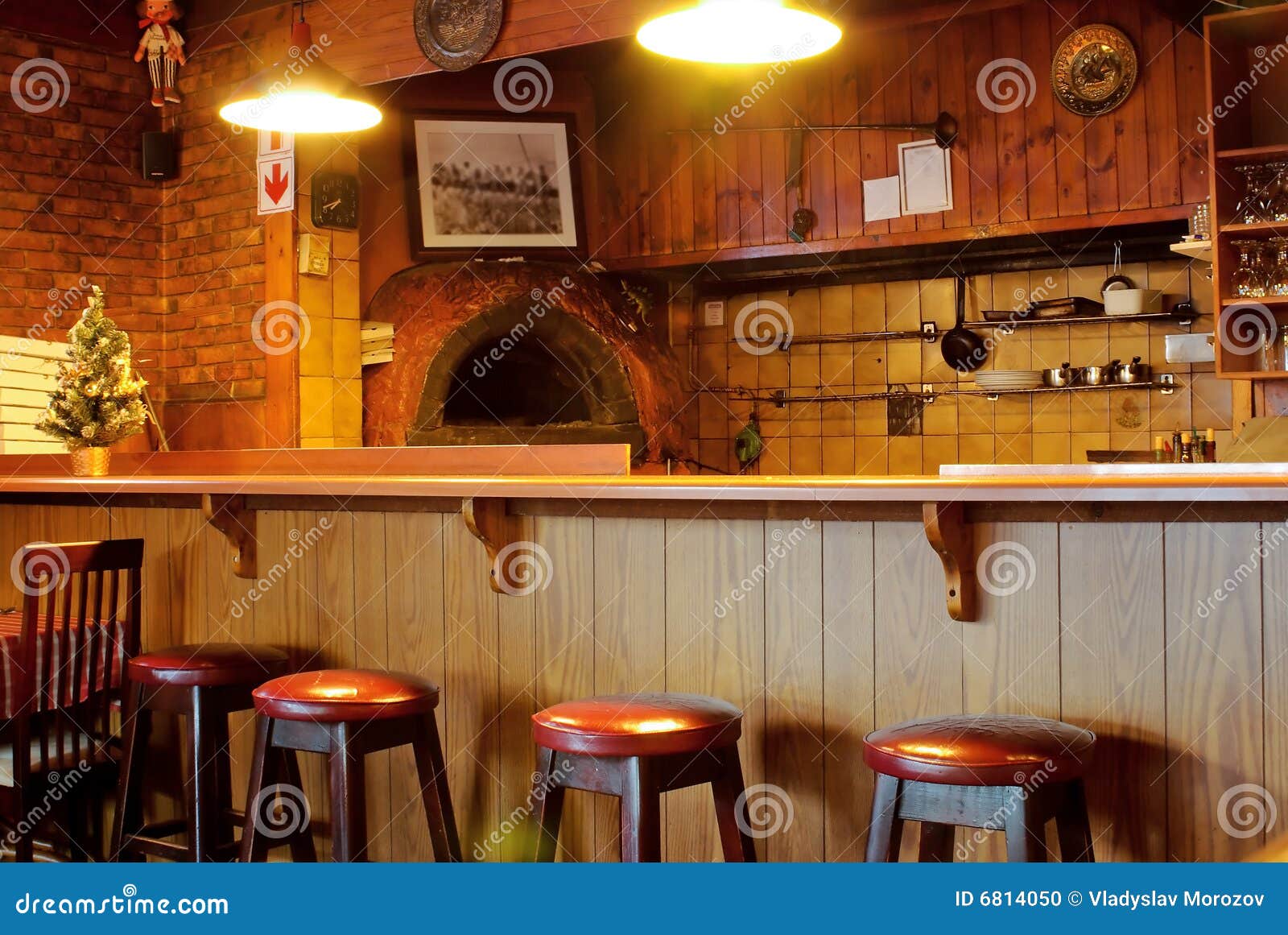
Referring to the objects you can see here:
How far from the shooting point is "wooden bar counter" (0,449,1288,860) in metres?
2.30

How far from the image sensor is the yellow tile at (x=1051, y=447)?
6011 mm

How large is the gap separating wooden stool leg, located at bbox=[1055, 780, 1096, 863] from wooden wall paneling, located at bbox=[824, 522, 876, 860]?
0.53 m

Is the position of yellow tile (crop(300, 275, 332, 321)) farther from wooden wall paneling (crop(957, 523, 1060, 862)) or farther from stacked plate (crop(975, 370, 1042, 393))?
wooden wall paneling (crop(957, 523, 1060, 862))

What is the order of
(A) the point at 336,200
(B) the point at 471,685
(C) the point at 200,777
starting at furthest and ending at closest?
(A) the point at 336,200
(B) the point at 471,685
(C) the point at 200,777

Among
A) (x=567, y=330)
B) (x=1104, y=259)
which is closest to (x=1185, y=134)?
(x=1104, y=259)

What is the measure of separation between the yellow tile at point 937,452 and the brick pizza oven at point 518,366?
1256 millimetres

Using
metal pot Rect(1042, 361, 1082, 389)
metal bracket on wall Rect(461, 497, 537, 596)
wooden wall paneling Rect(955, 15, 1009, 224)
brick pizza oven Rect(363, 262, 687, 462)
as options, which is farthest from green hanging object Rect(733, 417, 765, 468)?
metal bracket on wall Rect(461, 497, 537, 596)

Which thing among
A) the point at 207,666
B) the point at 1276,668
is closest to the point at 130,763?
the point at 207,666

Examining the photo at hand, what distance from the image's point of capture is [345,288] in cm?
542

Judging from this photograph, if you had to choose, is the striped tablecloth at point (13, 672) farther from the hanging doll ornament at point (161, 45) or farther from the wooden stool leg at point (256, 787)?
the hanging doll ornament at point (161, 45)

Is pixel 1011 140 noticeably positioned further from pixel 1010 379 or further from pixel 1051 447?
pixel 1051 447

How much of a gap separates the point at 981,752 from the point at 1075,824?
26 cm

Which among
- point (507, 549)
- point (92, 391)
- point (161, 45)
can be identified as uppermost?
point (161, 45)

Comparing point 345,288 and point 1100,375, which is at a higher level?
point 345,288
